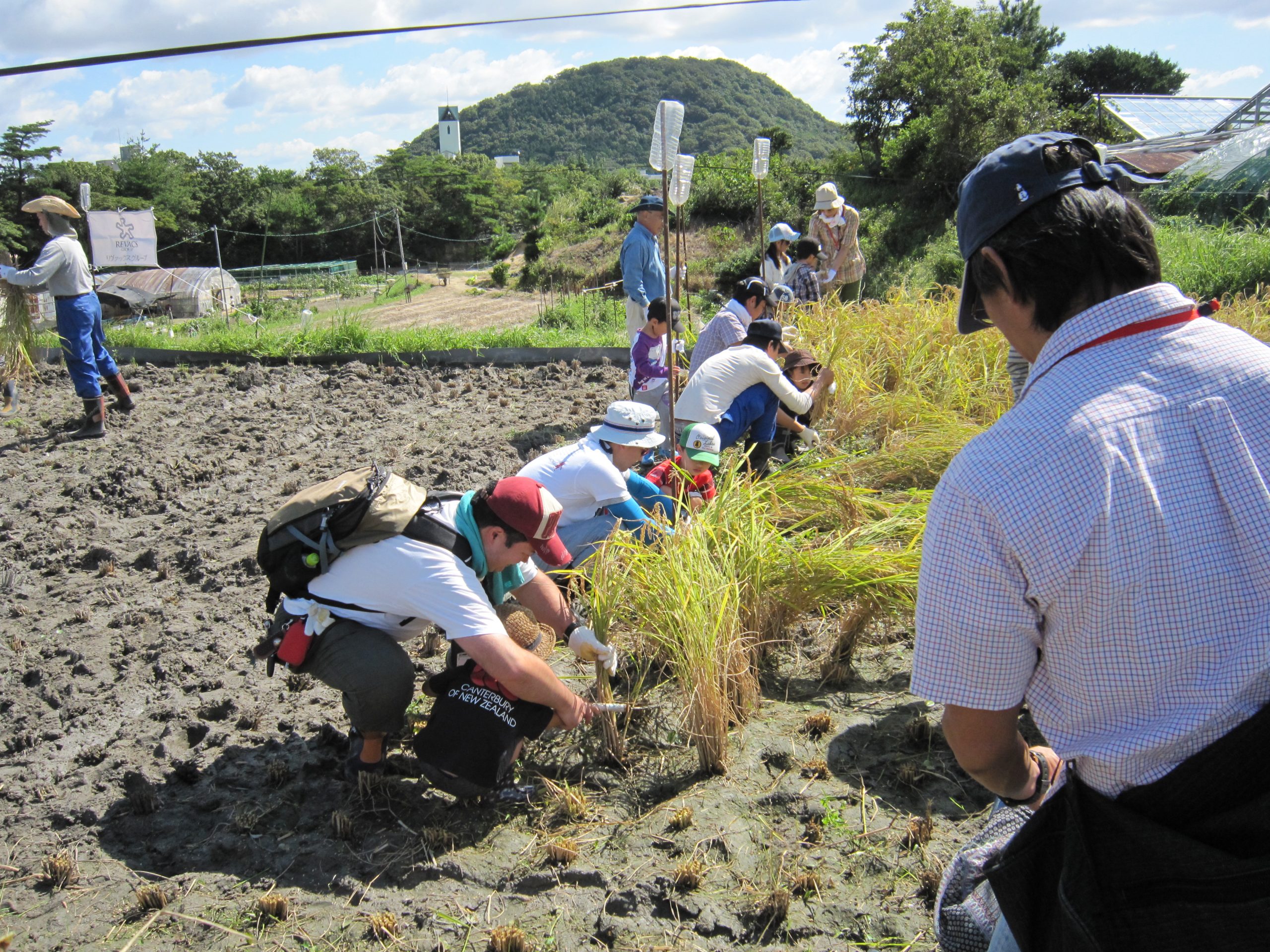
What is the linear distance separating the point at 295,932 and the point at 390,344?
8024 mm

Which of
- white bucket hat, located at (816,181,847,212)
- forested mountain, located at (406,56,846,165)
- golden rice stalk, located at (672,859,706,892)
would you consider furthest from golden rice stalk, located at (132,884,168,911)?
forested mountain, located at (406,56,846,165)

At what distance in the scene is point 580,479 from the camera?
4008mm

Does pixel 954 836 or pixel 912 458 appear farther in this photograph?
pixel 912 458

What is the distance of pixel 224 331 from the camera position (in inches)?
447

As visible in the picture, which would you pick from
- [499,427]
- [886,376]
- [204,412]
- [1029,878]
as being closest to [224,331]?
[204,412]

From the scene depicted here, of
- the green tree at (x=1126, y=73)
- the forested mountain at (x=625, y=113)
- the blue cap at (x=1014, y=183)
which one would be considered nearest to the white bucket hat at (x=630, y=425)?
the blue cap at (x=1014, y=183)

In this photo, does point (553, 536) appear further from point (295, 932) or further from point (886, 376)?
point (886, 376)

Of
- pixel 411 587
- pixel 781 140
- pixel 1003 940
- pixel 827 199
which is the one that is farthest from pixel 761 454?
pixel 781 140

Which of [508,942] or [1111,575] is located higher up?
[1111,575]

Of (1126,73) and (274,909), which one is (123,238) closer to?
(274,909)

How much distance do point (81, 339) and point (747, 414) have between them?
16.9 ft

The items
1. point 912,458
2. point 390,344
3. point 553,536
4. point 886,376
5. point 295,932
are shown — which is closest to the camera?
point 295,932

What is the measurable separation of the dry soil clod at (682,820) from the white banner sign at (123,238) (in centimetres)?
1514

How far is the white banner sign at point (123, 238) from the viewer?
15.3 metres
